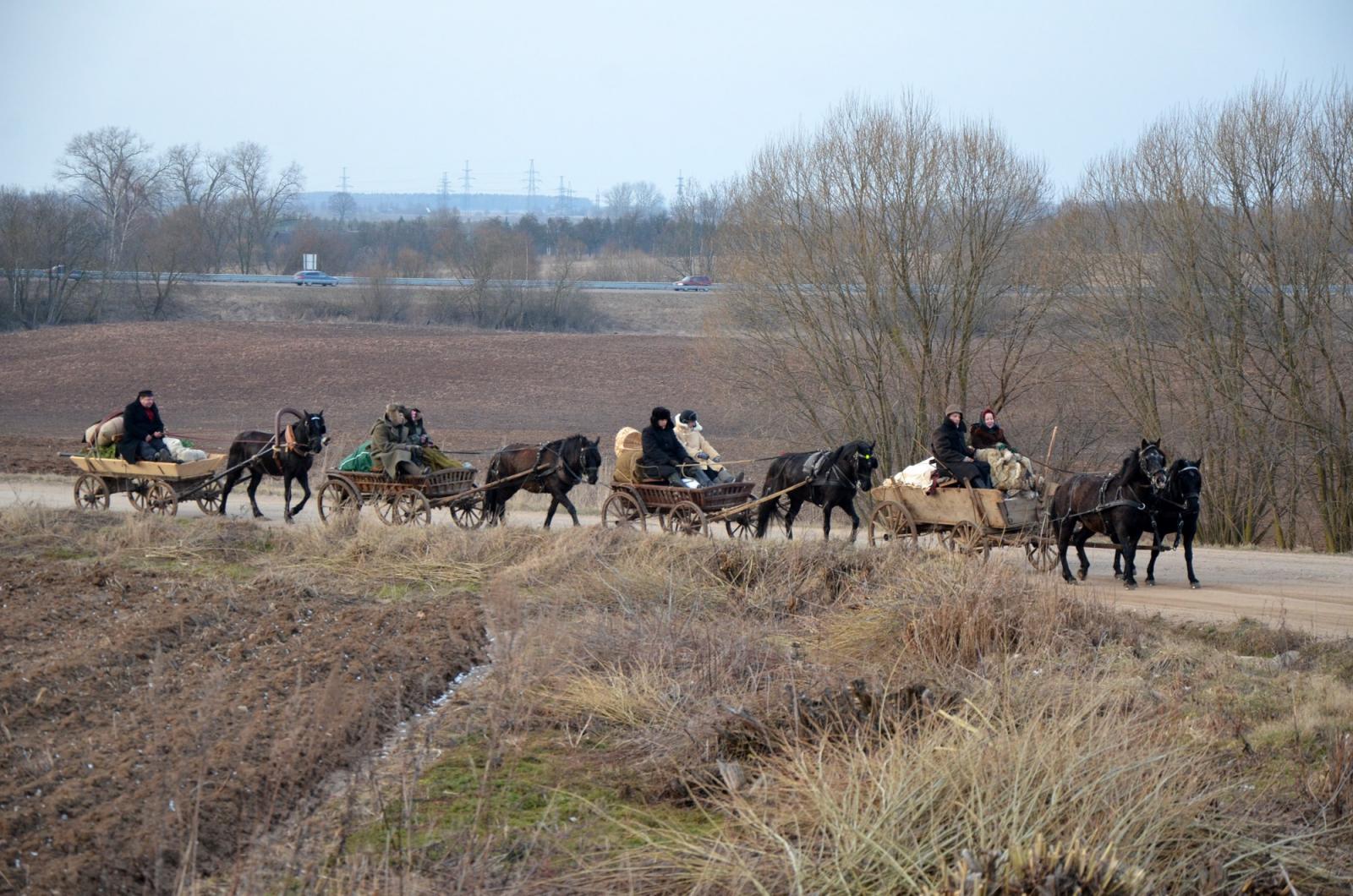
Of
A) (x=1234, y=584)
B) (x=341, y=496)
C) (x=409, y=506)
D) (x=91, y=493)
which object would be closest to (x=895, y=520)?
(x=1234, y=584)

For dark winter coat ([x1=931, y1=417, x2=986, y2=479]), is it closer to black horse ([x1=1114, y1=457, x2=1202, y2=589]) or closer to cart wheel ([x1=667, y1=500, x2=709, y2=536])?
black horse ([x1=1114, y1=457, x2=1202, y2=589])

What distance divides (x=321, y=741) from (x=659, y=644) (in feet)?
8.50

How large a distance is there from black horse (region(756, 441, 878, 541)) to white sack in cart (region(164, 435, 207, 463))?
834 cm

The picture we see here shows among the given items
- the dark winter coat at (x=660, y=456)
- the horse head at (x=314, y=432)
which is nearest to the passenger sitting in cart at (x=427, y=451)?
the horse head at (x=314, y=432)

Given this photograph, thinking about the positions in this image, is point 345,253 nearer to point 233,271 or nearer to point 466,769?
point 233,271

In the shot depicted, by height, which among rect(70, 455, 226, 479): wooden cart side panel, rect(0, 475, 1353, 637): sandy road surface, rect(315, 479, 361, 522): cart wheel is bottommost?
rect(0, 475, 1353, 637): sandy road surface

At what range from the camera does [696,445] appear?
16.7m

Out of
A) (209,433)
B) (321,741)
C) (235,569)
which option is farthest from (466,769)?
(209,433)

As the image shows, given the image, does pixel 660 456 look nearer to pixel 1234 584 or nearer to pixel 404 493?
pixel 404 493

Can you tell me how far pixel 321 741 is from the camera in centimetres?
677

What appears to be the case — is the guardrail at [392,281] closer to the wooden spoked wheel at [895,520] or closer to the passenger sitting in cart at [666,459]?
the passenger sitting in cart at [666,459]

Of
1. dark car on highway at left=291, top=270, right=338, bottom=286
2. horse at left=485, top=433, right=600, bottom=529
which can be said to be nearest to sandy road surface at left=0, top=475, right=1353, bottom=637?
horse at left=485, top=433, right=600, bottom=529

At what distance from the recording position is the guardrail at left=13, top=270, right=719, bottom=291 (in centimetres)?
5672

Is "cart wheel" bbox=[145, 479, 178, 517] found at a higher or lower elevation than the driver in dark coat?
lower
